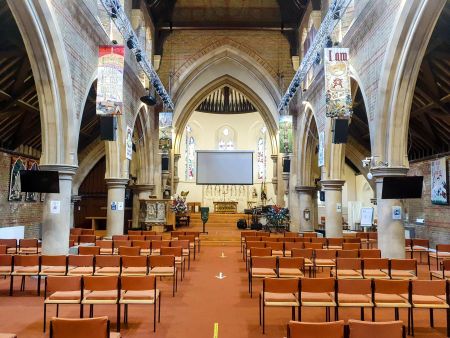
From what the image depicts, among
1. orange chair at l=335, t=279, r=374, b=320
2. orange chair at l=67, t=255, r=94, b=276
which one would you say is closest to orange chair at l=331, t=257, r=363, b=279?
orange chair at l=335, t=279, r=374, b=320

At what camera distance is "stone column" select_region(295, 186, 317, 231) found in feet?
72.9

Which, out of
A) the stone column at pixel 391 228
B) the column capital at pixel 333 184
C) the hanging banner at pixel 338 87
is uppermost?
the hanging banner at pixel 338 87

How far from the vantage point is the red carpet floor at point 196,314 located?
619 cm

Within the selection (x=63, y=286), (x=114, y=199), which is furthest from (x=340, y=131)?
(x=114, y=199)

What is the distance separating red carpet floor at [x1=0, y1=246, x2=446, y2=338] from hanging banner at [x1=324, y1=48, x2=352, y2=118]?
531 centimetres

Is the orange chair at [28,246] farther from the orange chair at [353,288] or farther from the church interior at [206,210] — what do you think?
the orange chair at [353,288]

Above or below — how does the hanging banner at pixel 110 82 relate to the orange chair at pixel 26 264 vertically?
above

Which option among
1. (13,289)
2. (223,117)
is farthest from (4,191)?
(223,117)

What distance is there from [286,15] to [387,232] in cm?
1739

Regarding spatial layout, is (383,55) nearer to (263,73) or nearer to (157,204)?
(157,204)

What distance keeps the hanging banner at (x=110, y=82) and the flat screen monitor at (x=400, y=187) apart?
7490 mm

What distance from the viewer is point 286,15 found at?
2381 cm

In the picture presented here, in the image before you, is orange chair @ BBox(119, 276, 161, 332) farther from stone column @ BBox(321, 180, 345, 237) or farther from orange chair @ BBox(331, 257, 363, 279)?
stone column @ BBox(321, 180, 345, 237)

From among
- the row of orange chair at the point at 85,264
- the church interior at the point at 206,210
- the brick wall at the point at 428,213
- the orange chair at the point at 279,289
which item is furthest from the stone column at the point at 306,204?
the orange chair at the point at 279,289
